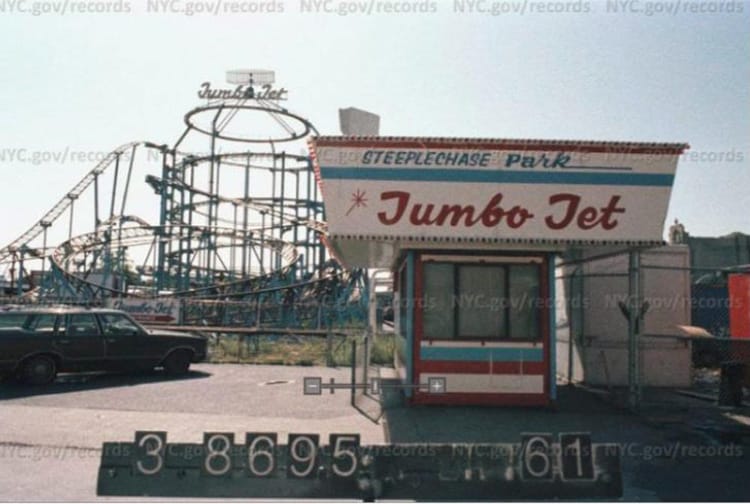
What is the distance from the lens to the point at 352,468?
19.0ft

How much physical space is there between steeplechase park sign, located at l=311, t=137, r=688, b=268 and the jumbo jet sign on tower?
16 mm

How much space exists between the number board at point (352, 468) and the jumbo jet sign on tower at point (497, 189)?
5.07 metres

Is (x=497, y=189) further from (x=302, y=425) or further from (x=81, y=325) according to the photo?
(x=81, y=325)

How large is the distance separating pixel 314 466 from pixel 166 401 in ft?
20.4

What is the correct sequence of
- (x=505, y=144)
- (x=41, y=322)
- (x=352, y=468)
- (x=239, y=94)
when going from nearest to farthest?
(x=352, y=468)
(x=505, y=144)
(x=41, y=322)
(x=239, y=94)

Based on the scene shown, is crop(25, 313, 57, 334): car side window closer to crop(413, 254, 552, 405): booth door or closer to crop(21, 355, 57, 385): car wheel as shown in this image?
crop(21, 355, 57, 385): car wheel

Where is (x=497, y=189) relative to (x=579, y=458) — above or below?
above

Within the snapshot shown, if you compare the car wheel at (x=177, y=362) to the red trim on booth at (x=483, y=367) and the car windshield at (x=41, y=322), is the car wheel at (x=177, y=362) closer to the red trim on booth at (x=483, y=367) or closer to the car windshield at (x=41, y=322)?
the car windshield at (x=41, y=322)

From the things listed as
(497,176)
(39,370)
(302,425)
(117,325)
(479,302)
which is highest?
(497,176)

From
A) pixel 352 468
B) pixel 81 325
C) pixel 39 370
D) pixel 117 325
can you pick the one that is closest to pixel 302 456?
pixel 352 468

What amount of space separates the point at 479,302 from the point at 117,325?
8.17m

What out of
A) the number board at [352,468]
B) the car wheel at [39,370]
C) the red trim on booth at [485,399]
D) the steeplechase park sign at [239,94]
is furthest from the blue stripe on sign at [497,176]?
the steeplechase park sign at [239,94]

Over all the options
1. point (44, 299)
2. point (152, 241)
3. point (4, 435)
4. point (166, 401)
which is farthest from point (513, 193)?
point (152, 241)

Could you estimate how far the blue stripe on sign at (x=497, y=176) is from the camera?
10484 millimetres
